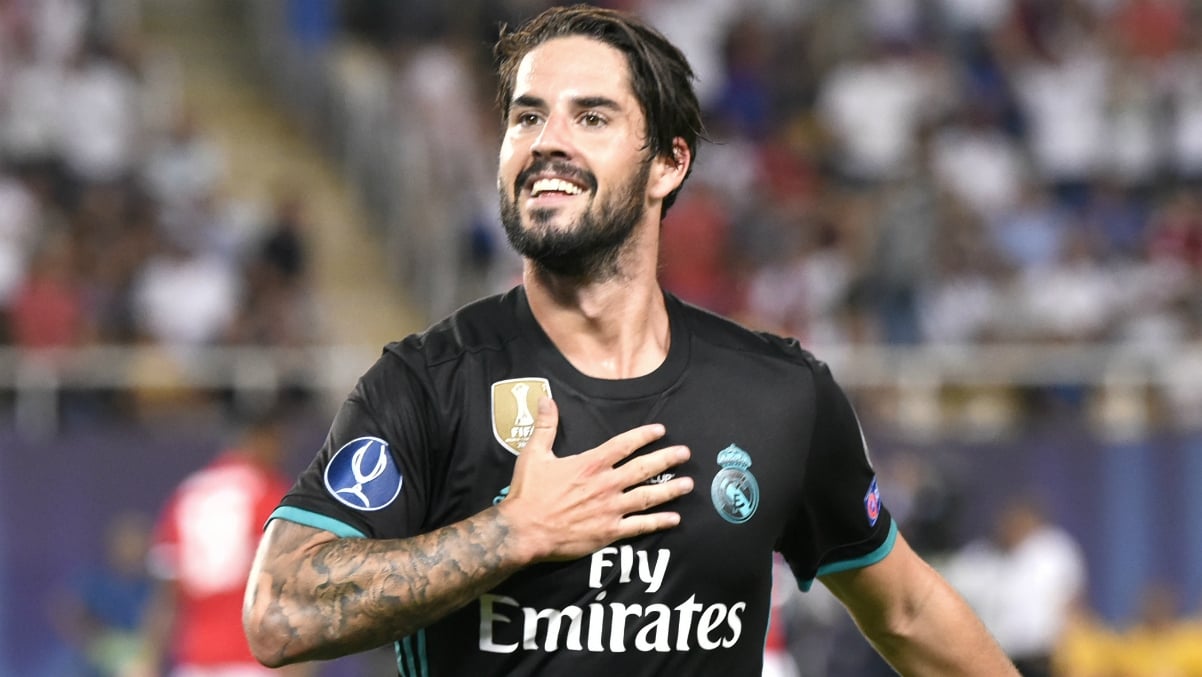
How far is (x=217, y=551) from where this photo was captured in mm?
9109

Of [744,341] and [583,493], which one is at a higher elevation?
[744,341]

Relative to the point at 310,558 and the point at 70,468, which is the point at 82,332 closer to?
the point at 70,468

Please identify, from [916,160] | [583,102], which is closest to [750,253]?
[916,160]

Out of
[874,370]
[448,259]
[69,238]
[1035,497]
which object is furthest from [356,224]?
[1035,497]

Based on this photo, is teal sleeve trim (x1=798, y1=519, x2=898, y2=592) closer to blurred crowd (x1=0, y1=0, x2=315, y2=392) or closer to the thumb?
the thumb

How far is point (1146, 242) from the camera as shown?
46.9 ft

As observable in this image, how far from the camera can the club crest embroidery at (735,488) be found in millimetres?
3678

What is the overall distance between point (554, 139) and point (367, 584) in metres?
0.92

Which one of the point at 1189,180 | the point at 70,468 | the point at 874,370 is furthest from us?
the point at 1189,180

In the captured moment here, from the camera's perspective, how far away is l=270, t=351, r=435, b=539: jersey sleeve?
340 centimetres

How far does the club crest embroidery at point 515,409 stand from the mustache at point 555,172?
1.20 ft

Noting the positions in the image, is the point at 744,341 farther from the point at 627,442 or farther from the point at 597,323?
the point at 627,442

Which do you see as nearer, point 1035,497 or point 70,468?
point 70,468

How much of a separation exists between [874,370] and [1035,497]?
1333 mm
